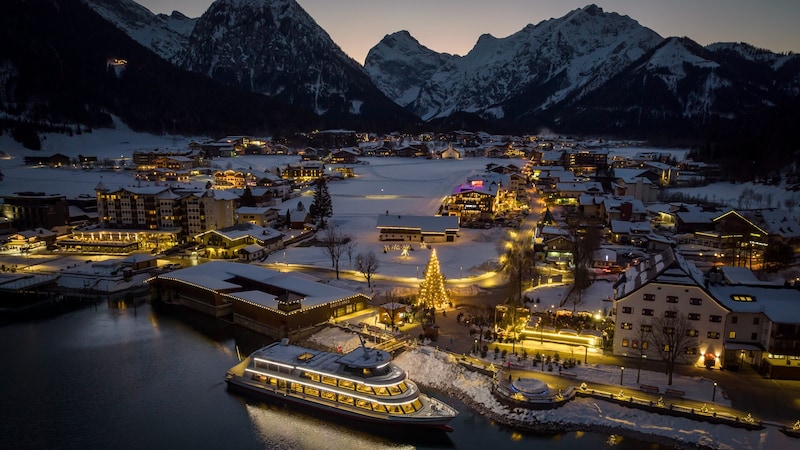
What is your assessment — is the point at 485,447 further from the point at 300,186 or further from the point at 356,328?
the point at 300,186

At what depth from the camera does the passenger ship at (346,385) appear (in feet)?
71.2

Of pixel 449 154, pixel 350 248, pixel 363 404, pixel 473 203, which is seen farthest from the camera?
pixel 449 154

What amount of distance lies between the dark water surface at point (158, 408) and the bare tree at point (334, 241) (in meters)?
13.9

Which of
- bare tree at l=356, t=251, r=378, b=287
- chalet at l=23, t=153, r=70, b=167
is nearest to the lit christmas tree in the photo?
bare tree at l=356, t=251, r=378, b=287

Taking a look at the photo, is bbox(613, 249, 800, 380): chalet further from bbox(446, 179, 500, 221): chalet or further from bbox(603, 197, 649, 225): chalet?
bbox(446, 179, 500, 221): chalet

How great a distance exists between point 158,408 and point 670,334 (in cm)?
2339

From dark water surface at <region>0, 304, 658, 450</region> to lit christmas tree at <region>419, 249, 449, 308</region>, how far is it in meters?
9.62

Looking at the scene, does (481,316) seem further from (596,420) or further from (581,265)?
(596,420)

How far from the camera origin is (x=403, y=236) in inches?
2079

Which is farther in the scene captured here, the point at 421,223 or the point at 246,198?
the point at 246,198

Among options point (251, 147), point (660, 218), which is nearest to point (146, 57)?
point (251, 147)

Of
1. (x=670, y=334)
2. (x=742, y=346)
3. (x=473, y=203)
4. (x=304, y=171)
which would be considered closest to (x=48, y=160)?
(x=304, y=171)

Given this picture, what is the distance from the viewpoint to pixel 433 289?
3281cm

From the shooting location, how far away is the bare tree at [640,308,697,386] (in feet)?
77.3
